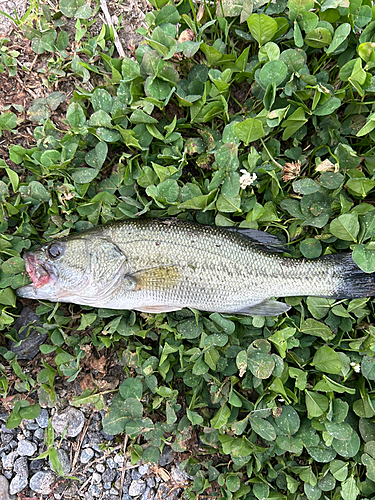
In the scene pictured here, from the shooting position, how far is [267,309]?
323 cm

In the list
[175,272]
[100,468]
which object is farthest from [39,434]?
[175,272]

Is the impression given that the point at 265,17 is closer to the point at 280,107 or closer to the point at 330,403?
the point at 280,107

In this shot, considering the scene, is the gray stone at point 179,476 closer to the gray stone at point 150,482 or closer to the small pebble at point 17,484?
the gray stone at point 150,482

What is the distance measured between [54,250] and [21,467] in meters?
2.20

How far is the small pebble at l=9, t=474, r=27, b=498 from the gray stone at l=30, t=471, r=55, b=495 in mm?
75

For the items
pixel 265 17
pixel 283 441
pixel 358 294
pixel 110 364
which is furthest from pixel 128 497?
pixel 265 17

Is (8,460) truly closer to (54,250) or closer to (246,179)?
(54,250)

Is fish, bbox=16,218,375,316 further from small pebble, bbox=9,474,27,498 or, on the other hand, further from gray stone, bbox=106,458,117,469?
small pebble, bbox=9,474,27,498

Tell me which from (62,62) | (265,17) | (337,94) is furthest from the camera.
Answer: (62,62)

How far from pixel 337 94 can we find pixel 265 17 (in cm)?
93

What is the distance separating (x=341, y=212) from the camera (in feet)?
10.4

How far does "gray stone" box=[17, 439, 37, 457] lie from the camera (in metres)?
3.40

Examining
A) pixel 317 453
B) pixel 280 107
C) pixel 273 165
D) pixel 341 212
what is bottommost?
pixel 317 453

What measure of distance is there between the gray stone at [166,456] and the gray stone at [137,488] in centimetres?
28
